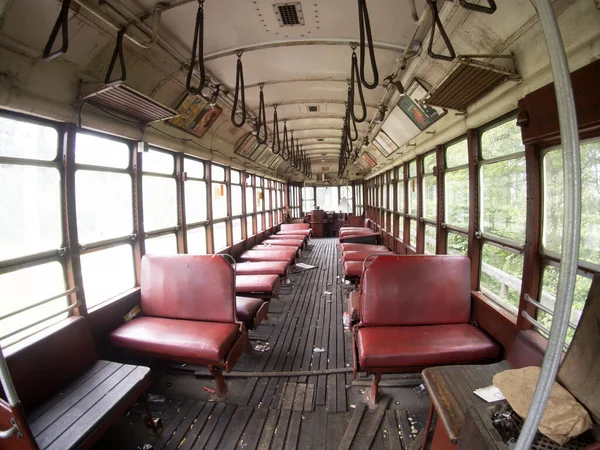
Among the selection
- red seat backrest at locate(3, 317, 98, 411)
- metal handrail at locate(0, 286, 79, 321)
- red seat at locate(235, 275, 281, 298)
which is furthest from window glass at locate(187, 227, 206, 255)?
red seat backrest at locate(3, 317, 98, 411)

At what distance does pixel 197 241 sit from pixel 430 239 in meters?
4.03

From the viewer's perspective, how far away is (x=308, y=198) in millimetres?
15039

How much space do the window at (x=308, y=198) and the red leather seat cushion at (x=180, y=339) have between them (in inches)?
490

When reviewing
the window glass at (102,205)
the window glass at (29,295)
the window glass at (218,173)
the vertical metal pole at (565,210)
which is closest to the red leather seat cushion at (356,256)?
the window glass at (218,173)

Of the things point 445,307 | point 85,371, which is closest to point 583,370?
point 445,307

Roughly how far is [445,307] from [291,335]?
2.00m

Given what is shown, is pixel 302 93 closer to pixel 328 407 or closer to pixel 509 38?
pixel 509 38

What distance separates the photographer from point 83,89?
2420 millimetres

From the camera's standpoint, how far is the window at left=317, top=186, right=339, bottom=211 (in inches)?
584

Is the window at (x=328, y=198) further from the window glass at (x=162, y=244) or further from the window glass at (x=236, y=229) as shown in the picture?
the window glass at (x=162, y=244)

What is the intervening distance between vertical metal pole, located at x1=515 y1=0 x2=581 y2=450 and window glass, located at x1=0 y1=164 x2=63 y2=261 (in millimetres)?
3042

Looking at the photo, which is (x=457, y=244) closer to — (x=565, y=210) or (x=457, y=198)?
(x=457, y=198)

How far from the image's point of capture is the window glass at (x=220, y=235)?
5.60m

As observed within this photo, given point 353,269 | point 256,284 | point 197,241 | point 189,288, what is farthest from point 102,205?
point 353,269
